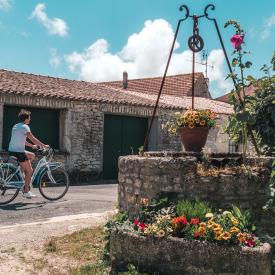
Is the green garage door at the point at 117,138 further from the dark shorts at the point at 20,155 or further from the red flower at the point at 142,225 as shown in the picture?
the red flower at the point at 142,225

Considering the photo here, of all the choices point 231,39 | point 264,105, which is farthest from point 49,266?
point 264,105

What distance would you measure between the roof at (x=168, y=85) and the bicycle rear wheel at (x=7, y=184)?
18937mm

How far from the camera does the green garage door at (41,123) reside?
44.1 ft

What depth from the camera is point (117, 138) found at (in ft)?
53.0

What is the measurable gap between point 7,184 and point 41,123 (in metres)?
6.31

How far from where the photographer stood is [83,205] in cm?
865

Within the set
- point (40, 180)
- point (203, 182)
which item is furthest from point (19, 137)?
point (203, 182)

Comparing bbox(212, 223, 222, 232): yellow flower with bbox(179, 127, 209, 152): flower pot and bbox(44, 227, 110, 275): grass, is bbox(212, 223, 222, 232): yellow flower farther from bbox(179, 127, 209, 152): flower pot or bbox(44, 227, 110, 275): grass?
bbox(179, 127, 209, 152): flower pot

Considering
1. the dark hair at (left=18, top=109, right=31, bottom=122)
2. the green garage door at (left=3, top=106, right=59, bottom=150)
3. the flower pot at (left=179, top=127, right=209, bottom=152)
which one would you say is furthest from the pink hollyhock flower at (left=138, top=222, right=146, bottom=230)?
the green garage door at (left=3, top=106, right=59, bottom=150)

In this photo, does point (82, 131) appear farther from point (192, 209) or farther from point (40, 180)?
point (192, 209)

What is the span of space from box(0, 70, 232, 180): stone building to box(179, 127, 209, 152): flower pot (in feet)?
25.6

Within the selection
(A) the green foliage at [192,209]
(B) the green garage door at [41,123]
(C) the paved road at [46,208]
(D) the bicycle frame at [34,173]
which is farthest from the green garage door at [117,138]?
(A) the green foliage at [192,209]

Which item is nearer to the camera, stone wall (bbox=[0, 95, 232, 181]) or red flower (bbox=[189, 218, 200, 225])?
red flower (bbox=[189, 218, 200, 225])

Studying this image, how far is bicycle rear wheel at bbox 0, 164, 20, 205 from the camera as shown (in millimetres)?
8180
